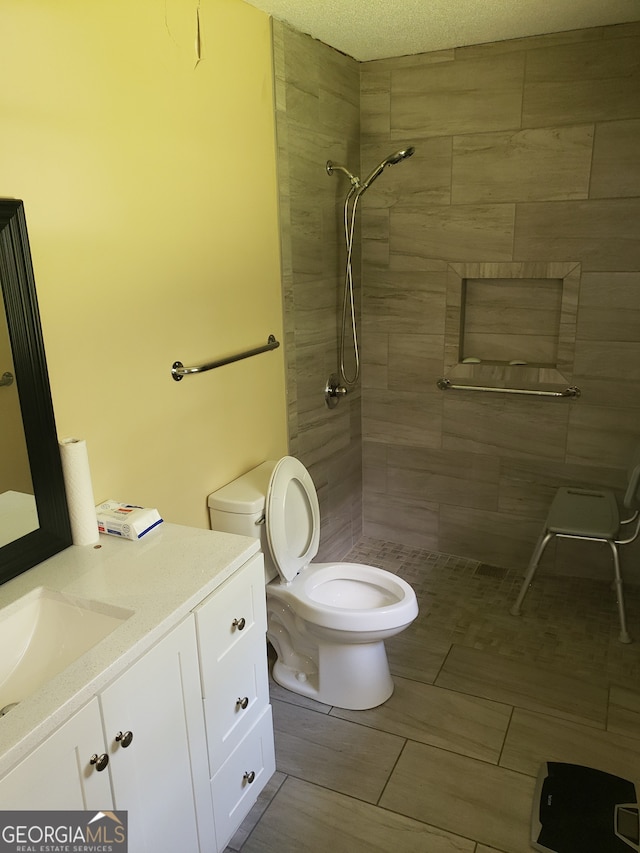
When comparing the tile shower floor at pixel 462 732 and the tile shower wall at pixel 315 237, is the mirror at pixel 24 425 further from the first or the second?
the tile shower wall at pixel 315 237

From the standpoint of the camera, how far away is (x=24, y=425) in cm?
165

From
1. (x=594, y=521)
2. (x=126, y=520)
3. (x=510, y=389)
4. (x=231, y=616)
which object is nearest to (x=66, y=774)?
(x=231, y=616)

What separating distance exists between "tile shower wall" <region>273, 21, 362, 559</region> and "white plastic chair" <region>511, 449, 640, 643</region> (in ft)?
3.29

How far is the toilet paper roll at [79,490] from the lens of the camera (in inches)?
68.4

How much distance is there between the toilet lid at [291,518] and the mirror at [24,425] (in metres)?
0.76

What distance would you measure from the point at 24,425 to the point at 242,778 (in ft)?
3.75

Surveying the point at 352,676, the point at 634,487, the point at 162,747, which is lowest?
the point at 352,676

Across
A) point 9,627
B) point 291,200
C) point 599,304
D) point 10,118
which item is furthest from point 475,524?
point 10,118

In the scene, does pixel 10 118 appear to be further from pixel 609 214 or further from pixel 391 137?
pixel 609 214

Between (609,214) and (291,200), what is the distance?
4.37ft

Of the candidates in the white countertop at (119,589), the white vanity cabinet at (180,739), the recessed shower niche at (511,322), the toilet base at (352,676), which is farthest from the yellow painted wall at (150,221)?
the recessed shower niche at (511,322)

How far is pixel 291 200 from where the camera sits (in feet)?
8.79

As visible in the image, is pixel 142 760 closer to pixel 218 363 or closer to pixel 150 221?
pixel 218 363

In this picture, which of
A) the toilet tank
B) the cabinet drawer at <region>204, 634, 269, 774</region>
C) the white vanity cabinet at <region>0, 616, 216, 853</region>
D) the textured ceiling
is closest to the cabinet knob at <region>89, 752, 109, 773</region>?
the white vanity cabinet at <region>0, 616, 216, 853</region>
